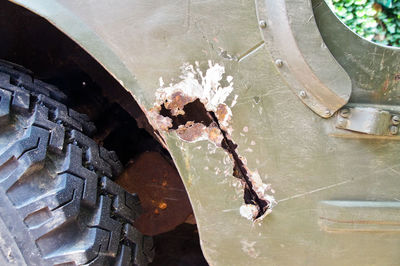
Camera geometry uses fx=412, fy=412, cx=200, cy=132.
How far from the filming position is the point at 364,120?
52.2 inches

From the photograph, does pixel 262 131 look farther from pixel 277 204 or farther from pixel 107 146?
pixel 107 146

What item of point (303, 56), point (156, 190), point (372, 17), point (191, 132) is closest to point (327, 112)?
point (303, 56)

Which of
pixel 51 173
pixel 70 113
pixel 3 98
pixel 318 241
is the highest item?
pixel 3 98

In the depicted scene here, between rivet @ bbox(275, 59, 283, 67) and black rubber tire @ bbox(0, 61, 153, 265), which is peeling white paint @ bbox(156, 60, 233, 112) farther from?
black rubber tire @ bbox(0, 61, 153, 265)

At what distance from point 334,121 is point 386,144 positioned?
0.21m

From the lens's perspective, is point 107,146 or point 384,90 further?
point 107,146

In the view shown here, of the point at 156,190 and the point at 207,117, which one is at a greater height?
the point at 207,117

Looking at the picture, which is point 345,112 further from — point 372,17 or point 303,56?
point 372,17

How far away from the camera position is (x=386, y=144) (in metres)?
1.39

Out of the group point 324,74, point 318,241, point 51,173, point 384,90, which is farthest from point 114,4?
point 318,241

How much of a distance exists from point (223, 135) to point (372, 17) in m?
4.05

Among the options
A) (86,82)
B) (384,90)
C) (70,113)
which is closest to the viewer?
(384,90)

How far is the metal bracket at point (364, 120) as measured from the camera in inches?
52.1

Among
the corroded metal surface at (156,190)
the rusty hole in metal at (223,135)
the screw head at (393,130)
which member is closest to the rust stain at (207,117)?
the rusty hole in metal at (223,135)
